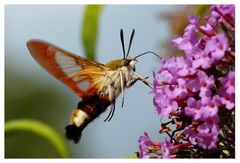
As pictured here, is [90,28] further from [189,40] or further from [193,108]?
[193,108]

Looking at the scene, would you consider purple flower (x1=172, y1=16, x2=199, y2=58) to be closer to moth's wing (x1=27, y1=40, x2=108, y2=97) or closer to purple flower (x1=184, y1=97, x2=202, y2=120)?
purple flower (x1=184, y1=97, x2=202, y2=120)

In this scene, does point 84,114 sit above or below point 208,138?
above

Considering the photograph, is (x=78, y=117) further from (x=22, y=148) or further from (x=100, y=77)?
(x=22, y=148)

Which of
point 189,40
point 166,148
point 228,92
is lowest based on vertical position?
point 166,148

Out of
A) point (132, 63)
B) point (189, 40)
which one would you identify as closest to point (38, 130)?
point (132, 63)

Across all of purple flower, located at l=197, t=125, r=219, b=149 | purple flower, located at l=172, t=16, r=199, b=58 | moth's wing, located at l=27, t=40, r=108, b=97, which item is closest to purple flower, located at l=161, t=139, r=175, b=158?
purple flower, located at l=197, t=125, r=219, b=149
